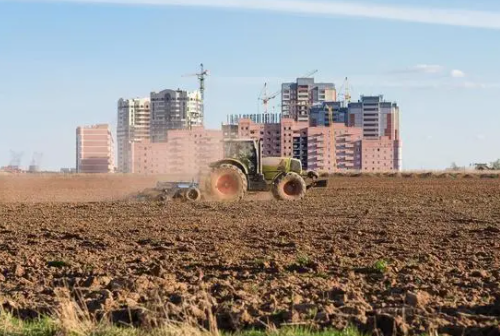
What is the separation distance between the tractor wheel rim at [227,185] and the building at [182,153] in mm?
1742

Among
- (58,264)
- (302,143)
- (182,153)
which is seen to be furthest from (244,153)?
(302,143)

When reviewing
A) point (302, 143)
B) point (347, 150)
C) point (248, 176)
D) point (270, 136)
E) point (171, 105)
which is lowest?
point (248, 176)

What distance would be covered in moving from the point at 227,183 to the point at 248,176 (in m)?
1.13

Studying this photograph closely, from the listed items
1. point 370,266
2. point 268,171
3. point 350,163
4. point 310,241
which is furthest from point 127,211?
point 350,163

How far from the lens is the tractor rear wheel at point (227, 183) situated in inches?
1213

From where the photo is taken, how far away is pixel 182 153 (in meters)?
45.2

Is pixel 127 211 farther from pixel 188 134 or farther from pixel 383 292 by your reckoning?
pixel 188 134

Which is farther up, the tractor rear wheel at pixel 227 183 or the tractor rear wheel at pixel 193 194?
the tractor rear wheel at pixel 227 183

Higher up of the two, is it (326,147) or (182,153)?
(326,147)

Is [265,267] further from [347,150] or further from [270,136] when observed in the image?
[347,150]

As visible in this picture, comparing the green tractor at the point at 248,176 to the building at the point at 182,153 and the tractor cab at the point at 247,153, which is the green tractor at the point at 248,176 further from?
the building at the point at 182,153

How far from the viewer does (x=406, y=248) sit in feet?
56.3

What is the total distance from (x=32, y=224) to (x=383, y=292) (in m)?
13.9

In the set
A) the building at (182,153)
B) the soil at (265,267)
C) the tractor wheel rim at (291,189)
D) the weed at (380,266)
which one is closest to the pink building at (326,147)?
the building at (182,153)
